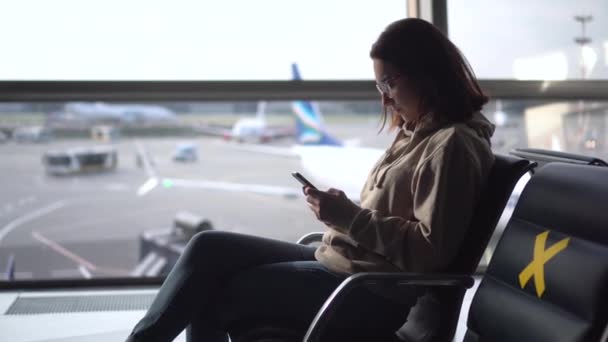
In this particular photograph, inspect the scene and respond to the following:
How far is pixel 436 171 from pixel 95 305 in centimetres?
178

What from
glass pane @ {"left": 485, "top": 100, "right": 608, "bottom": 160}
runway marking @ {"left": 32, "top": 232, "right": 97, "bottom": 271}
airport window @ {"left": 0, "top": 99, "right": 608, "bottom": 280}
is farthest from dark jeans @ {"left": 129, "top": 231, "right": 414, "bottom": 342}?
runway marking @ {"left": 32, "top": 232, "right": 97, "bottom": 271}

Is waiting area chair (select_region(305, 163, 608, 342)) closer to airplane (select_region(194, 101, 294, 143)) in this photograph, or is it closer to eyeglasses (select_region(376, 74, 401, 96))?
eyeglasses (select_region(376, 74, 401, 96))

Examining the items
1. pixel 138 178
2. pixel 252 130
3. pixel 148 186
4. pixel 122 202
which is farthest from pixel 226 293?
pixel 148 186

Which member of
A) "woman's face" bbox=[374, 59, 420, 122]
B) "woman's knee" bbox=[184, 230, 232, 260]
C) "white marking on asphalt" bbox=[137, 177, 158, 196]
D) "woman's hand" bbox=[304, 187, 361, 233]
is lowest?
"white marking on asphalt" bbox=[137, 177, 158, 196]

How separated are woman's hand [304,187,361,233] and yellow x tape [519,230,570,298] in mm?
380

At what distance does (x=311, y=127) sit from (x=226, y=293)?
21.6ft

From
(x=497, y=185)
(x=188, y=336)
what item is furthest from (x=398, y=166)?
Answer: (x=188, y=336)

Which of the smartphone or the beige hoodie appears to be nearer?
the beige hoodie

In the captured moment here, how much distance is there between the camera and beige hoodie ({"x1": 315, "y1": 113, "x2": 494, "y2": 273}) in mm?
1347

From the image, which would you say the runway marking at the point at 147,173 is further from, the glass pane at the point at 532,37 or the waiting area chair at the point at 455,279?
the waiting area chair at the point at 455,279

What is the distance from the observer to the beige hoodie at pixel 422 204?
4.42 feet

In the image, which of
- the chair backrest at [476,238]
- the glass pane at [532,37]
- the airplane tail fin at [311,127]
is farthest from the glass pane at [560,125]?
the airplane tail fin at [311,127]

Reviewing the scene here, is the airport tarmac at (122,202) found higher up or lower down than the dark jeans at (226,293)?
lower down

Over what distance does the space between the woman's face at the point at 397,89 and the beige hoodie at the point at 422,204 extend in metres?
0.05
